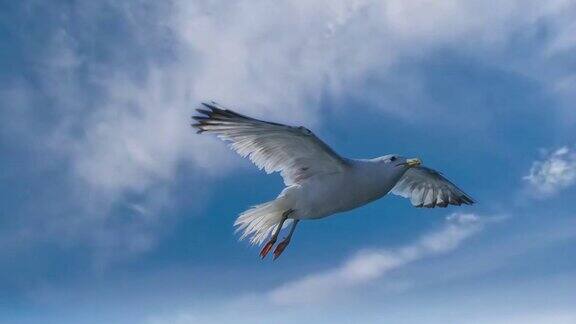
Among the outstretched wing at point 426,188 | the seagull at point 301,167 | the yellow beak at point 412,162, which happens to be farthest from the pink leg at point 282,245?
the outstretched wing at point 426,188

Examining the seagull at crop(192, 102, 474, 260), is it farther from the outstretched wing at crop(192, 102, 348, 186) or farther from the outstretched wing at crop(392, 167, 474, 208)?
the outstretched wing at crop(392, 167, 474, 208)

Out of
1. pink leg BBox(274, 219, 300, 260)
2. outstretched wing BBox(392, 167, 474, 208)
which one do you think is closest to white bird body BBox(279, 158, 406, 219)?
pink leg BBox(274, 219, 300, 260)

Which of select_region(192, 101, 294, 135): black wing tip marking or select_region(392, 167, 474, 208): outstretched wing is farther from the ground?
select_region(392, 167, 474, 208): outstretched wing

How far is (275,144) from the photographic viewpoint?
13.3 metres

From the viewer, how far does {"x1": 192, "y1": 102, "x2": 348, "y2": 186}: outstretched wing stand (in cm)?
1259

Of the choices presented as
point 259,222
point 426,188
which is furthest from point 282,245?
point 426,188

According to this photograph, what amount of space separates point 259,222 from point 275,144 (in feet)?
6.26

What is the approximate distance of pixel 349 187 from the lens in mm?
12805

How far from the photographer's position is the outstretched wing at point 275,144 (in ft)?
41.3

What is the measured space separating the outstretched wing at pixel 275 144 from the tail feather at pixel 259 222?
85 cm

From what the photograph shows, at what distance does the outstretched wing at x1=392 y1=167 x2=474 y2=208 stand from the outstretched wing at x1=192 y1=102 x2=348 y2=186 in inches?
186

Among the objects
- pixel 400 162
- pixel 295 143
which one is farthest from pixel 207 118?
pixel 400 162

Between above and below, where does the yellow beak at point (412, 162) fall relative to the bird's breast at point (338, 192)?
above

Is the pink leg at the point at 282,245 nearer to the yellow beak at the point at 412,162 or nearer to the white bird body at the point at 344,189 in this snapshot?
the white bird body at the point at 344,189
